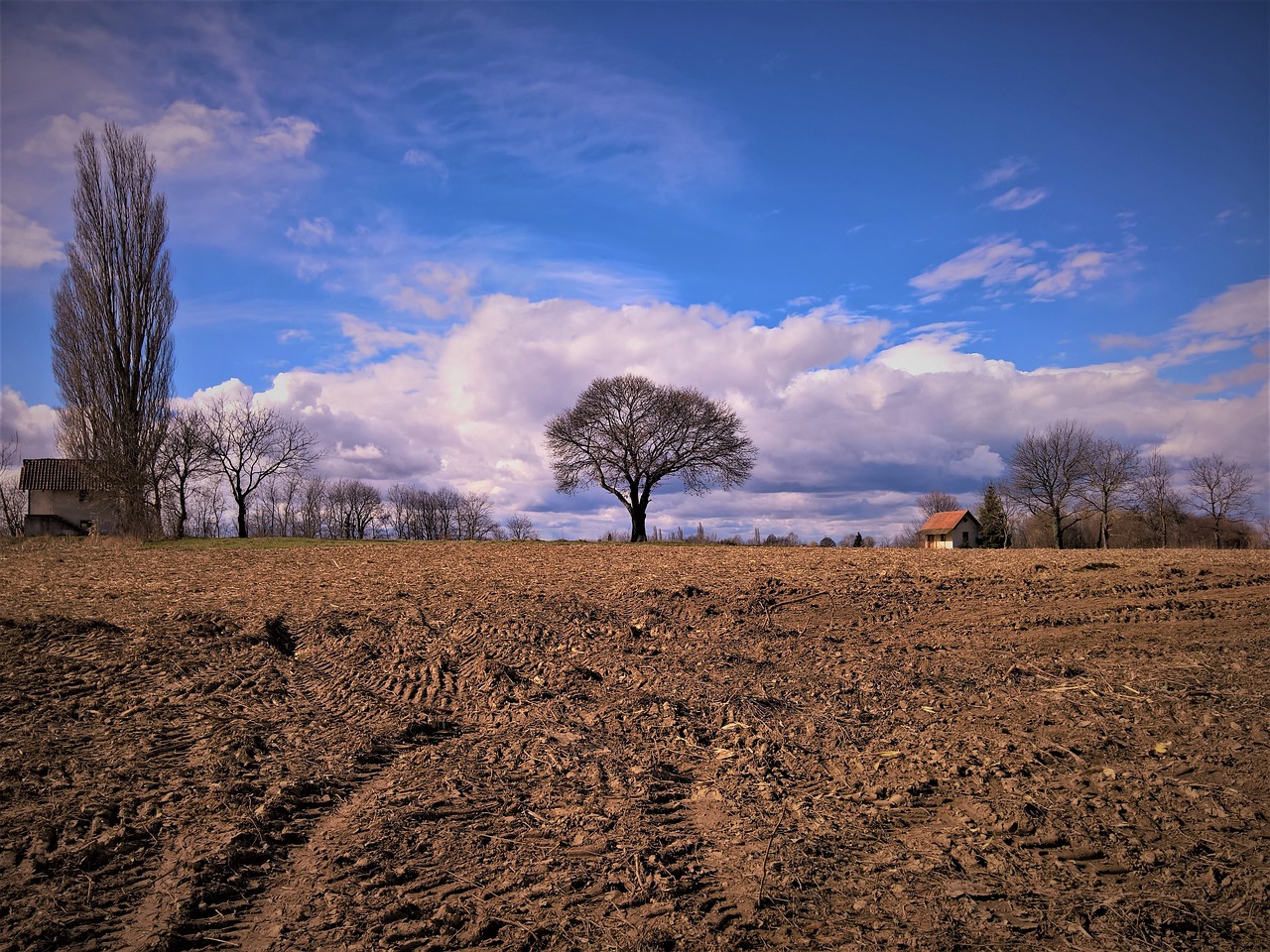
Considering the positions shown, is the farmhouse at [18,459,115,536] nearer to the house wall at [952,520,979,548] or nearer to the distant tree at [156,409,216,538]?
the distant tree at [156,409,216,538]

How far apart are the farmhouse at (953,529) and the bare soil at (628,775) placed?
211 feet

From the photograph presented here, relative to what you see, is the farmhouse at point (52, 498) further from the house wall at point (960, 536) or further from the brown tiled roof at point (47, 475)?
the house wall at point (960, 536)

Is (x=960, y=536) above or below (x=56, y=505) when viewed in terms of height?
below

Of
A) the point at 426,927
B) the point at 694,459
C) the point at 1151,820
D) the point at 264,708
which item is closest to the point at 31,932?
the point at 426,927

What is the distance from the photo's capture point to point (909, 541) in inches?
3120

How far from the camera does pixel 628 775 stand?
5.61 meters

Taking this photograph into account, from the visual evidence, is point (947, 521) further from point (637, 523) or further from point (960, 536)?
point (637, 523)

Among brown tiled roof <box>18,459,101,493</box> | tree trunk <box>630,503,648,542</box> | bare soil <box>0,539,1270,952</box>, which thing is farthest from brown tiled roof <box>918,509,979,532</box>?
brown tiled roof <box>18,459,101,493</box>

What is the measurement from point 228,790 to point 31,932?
1.60 metres

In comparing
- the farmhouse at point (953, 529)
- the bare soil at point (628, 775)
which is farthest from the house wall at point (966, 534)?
the bare soil at point (628, 775)

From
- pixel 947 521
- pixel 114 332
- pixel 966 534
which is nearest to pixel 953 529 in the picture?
pixel 947 521

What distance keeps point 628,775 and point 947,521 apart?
74148mm

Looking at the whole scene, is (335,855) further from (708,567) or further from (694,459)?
(694,459)

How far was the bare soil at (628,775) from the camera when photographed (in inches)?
149
